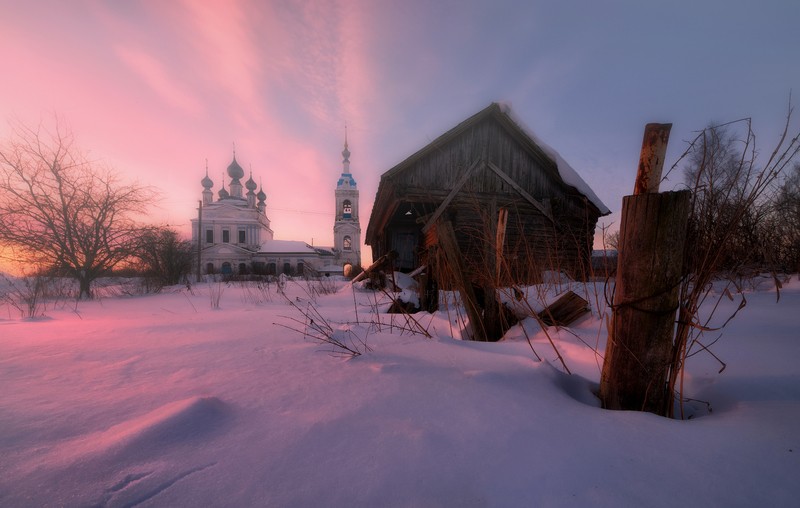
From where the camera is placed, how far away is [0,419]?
1.12 meters

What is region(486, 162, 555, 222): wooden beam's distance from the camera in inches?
333

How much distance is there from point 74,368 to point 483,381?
2.36 metres

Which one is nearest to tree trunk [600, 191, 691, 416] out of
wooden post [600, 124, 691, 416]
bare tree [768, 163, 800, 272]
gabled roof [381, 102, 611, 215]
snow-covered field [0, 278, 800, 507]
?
wooden post [600, 124, 691, 416]

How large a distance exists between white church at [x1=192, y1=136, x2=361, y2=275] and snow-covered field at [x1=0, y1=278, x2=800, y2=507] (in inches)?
1594

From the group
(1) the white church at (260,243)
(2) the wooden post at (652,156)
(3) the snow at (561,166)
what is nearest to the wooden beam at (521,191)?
(3) the snow at (561,166)

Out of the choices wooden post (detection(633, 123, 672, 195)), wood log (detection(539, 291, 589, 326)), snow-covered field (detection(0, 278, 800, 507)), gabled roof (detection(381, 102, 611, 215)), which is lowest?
snow-covered field (detection(0, 278, 800, 507))

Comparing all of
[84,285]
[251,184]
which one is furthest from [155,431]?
[251,184]

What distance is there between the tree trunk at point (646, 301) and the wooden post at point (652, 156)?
0.21ft

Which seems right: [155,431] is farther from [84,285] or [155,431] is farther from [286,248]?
[286,248]

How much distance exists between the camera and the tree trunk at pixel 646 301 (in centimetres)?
127

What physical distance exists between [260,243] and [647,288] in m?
49.9

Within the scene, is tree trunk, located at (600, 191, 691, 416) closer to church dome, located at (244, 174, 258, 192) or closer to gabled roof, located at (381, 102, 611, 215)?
gabled roof, located at (381, 102, 611, 215)

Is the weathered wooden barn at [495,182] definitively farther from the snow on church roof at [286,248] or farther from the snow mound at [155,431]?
the snow on church roof at [286,248]

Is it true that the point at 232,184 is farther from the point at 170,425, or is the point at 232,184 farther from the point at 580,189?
the point at 170,425
